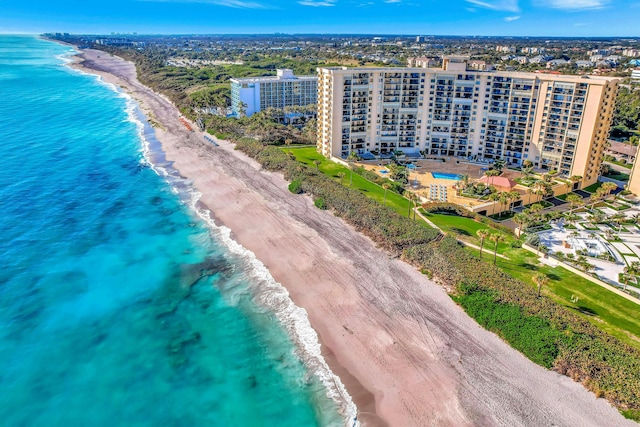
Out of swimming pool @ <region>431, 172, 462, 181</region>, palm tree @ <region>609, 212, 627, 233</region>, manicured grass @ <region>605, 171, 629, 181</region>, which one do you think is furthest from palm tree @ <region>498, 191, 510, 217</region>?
manicured grass @ <region>605, 171, 629, 181</region>

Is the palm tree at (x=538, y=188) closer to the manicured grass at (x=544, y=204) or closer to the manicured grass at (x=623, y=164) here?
the manicured grass at (x=544, y=204)

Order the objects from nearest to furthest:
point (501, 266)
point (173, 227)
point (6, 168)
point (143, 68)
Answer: point (501, 266)
point (173, 227)
point (6, 168)
point (143, 68)

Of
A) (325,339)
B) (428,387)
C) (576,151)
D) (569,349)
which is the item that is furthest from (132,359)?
(576,151)

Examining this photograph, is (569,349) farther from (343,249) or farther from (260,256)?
(260,256)

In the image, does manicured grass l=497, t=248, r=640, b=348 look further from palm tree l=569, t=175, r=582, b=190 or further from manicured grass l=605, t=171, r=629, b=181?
manicured grass l=605, t=171, r=629, b=181

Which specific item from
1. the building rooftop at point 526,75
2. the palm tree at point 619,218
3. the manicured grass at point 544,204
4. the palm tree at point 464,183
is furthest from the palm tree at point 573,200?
the building rooftop at point 526,75
